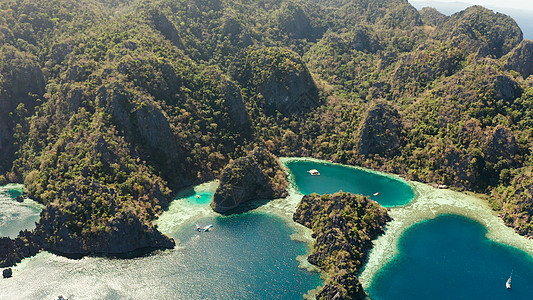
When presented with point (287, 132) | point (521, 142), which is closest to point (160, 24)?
point (287, 132)

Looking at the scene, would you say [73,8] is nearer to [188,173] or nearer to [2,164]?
[2,164]

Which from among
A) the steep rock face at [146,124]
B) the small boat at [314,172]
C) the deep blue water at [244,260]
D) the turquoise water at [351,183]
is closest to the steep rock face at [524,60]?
the turquoise water at [351,183]

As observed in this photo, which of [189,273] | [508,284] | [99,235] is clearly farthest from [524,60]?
[99,235]

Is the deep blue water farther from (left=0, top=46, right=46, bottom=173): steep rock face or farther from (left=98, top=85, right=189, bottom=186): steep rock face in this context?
(left=0, top=46, right=46, bottom=173): steep rock face

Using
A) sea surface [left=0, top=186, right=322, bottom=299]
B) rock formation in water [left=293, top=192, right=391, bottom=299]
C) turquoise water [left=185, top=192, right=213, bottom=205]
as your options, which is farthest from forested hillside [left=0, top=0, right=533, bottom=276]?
rock formation in water [left=293, top=192, right=391, bottom=299]

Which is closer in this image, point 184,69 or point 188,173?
point 188,173
